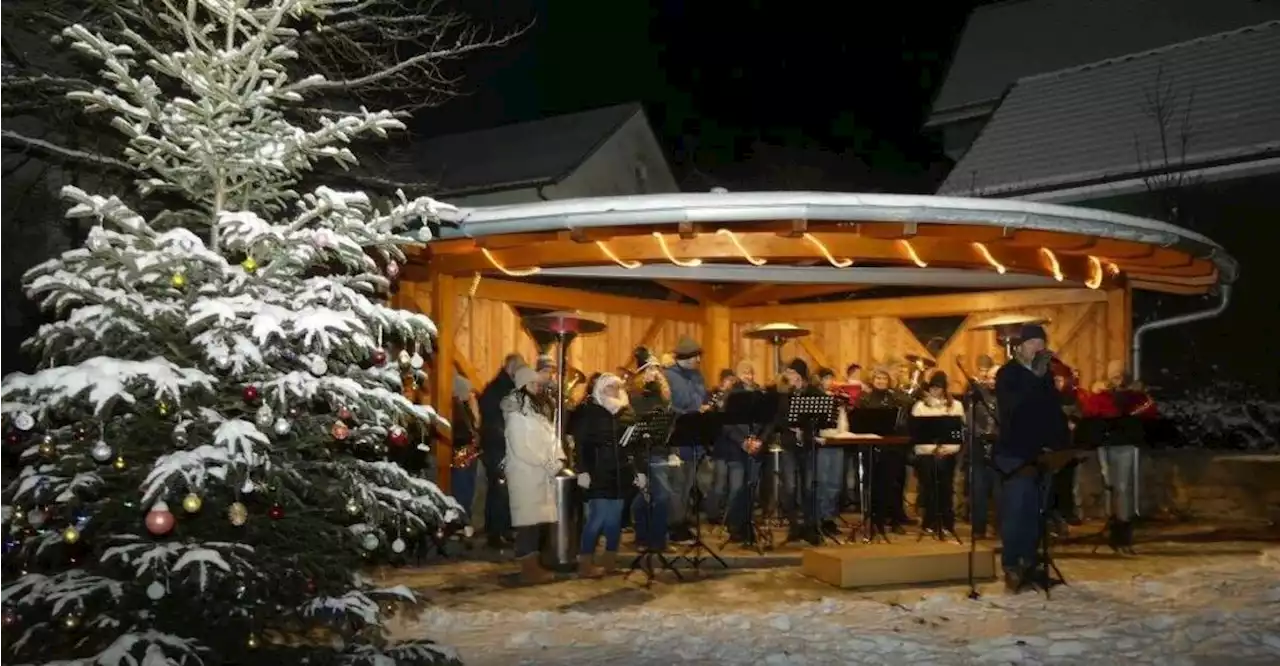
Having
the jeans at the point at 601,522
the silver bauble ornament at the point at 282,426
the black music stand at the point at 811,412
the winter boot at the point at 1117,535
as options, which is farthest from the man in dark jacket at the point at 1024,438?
the silver bauble ornament at the point at 282,426

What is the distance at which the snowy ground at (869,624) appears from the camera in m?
6.48

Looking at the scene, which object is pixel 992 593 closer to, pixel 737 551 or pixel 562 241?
pixel 737 551

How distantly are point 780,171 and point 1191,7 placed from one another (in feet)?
69.5

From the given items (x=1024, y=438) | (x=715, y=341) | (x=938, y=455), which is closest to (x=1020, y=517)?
(x=1024, y=438)

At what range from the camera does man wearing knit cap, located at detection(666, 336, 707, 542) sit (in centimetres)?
1105

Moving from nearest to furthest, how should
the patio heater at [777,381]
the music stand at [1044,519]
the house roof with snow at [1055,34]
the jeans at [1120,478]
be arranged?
the music stand at [1044,519] → the jeans at [1120,478] → the patio heater at [777,381] → the house roof with snow at [1055,34]

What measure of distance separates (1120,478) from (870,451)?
256cm

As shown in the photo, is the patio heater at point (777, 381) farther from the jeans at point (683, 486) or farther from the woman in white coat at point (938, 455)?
the woman in white coat at point (938, 455)

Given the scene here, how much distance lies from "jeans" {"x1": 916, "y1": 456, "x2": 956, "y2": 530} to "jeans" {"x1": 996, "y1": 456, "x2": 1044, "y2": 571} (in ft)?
7.98

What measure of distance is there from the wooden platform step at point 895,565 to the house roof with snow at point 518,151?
19.6 m

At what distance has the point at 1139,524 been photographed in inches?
484

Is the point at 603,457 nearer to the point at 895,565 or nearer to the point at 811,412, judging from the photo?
the point at 811,412

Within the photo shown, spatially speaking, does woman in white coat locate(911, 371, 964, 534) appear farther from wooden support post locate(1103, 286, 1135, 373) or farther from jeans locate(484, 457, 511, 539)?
jeans locate(484, 457, 511, 539)

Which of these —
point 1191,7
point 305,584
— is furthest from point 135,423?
point 1191,7
